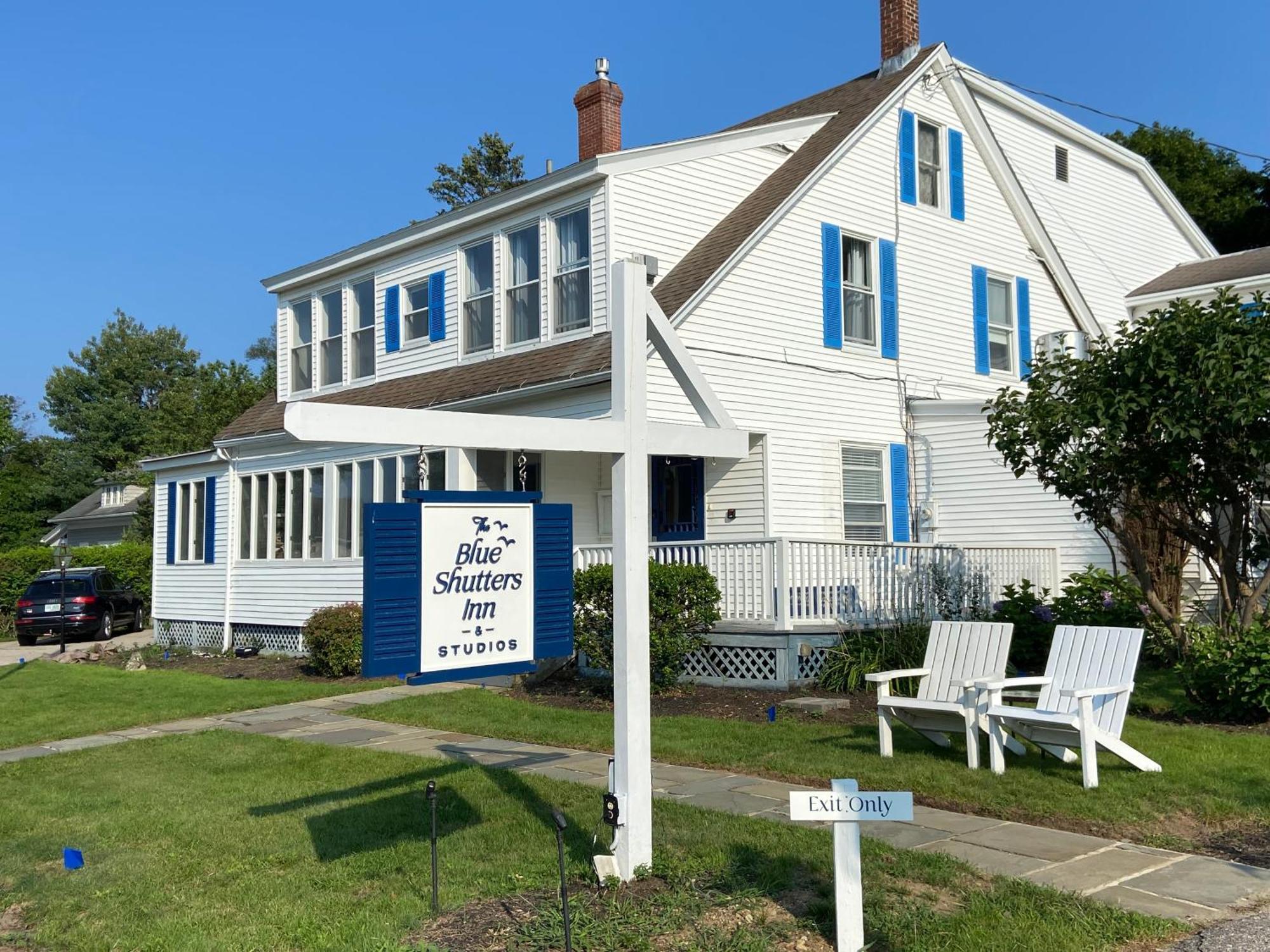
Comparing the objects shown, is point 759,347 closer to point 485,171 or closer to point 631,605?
point 631,605

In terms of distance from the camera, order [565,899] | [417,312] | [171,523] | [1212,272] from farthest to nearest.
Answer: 1. [171,523]
2. [1212,272]
3. [417,312]
4. [565,899]

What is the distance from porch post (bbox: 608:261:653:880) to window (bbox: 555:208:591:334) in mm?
9975

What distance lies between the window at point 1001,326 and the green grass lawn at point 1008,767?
994 cm

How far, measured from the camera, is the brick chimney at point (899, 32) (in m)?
19.7

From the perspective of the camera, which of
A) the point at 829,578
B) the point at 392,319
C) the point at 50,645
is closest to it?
the point at 829,578

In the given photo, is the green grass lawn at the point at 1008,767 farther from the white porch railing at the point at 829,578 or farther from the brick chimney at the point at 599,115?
the brick chimney at the point at 599,115

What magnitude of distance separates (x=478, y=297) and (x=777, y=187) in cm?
465

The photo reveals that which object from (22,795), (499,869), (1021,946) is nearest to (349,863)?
(499,869)

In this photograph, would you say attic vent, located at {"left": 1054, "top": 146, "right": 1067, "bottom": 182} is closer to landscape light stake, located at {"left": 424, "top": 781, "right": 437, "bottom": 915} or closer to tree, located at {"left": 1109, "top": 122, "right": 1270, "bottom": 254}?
tree, located at {"left": 1109, "top": 122, "right": 1270, "bottom": 254}

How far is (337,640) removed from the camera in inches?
642

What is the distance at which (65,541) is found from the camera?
147 feet

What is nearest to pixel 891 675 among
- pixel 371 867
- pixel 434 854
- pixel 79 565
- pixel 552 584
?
pixel 552 584

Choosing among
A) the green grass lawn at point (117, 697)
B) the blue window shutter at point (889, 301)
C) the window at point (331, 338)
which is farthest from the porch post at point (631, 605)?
the window at point (331, 338)

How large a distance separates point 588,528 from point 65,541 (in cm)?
3500
